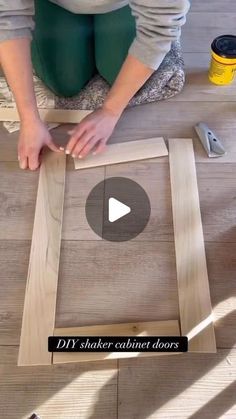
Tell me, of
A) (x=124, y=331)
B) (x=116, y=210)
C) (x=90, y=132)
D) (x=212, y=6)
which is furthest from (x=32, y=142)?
(x=212, y=6)

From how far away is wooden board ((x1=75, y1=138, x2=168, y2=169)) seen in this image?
3.26 feet

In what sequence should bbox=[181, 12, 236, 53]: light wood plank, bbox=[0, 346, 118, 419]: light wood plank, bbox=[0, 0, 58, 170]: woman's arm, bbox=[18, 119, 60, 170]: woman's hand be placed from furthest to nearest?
bbox=[181, 12, 236, 53]: light wood plank → bbox=[18, 119, 60, 170]: woman's hand → bbox=[0, 0, 58, 170]: woman's arm → bbox=[0, 346, 118, 419]: light wood plank

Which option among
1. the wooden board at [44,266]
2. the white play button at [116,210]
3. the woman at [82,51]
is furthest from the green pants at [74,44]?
the white play button at [116,210]

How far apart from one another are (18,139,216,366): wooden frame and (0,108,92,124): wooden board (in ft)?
0.41

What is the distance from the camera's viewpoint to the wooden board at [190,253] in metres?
0.80

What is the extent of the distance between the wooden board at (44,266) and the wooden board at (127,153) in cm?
6

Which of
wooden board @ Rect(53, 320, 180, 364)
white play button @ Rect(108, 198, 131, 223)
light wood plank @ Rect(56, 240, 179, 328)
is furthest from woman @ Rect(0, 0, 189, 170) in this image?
wooden board @ Rect(53, 320, 180, 364)

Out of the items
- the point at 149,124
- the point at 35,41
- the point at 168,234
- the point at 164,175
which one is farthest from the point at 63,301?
the point at 35,41

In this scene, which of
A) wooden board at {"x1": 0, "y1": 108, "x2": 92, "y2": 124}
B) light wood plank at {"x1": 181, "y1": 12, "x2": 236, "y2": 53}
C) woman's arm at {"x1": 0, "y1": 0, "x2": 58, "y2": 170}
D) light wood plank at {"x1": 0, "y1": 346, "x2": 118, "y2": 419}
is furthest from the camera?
light wood plank at {"x1": 181, "y1": 12, "x2": 236, "y2": 53}

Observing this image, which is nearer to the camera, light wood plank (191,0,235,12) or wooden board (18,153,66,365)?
wooden board (18,153,66,365)

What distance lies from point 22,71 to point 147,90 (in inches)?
13.5

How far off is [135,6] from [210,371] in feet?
2.27
